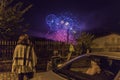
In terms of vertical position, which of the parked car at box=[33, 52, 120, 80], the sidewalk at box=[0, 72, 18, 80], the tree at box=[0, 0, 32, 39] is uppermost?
the tree at box=[0, 0, 32, 39]

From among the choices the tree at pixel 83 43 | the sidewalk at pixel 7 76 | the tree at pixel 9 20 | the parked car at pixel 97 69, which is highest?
the tree at pixel 9 20

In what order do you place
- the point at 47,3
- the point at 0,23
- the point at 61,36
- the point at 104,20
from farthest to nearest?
the point at 104,20
the point at 47,3
the point at 61,36
the point at 0,23

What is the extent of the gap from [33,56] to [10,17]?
7018mm

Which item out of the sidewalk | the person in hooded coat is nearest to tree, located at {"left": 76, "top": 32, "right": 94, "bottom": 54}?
the sidewalk

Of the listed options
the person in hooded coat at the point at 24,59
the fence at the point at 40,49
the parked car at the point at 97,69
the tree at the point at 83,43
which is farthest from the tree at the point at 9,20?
the parked car at the point at 97,69

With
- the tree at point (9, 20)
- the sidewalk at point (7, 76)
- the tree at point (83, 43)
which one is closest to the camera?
the sidewalk at point (7, 76)

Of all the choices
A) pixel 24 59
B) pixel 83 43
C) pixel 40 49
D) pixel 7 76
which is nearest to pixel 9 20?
pixel 40 49

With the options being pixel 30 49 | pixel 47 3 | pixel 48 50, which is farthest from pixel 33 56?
pixel 47 3

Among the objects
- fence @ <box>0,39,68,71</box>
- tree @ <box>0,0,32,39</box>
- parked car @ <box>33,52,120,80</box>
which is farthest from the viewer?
tree @ <box>0,0,32,39</box>

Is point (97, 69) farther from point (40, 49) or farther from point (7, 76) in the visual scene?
point (40, 49)

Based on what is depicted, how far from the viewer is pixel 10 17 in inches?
664

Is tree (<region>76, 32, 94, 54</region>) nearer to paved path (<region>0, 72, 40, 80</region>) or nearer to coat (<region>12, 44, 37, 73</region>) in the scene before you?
paved path (<region>0, 72, 40, 80</region>)

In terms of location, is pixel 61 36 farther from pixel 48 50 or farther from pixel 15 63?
pixel 15 63

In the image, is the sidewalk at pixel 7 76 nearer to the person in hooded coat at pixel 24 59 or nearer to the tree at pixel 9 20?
the tree at pixel 9 20
